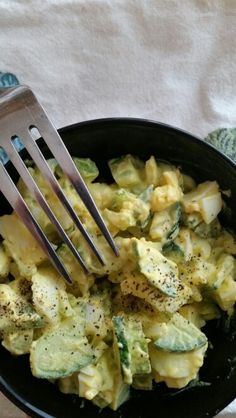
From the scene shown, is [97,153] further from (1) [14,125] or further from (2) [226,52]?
(2) [226,52]

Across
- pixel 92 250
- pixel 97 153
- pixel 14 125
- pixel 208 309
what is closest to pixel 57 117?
pixel 97 153

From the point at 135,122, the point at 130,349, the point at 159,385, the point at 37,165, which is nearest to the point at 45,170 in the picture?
the point at 37,165

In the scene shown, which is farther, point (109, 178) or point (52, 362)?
point (109, 178)

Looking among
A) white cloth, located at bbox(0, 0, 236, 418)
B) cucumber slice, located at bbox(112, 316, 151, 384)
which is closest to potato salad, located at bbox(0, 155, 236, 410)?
cucumber slice, located at bbox(112, 316, 151, 384)

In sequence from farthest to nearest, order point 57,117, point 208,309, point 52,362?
1. point 57,117
2. point 208,309
3. point 52,362

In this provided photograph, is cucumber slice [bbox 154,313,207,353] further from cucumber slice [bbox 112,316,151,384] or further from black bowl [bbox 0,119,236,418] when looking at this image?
black bowl [bbox 0,119,236,418]

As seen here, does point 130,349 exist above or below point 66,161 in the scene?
below

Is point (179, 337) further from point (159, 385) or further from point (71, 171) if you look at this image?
point (71, 171)
